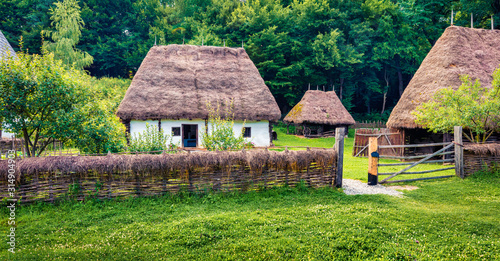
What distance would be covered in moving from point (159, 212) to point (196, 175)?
1353 mm

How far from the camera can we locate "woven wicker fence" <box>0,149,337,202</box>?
6332 mm

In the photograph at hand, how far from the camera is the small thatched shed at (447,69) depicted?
1373cm

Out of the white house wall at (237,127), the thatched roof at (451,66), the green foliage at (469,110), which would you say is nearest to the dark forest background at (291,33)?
the white house wall at (237,127)

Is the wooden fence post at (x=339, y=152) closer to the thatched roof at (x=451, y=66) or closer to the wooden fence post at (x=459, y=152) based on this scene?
the wooden fence post at (x=459, y=152)

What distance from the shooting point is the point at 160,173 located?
6.88 m

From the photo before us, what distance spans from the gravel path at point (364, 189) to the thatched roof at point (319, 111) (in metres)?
15.7

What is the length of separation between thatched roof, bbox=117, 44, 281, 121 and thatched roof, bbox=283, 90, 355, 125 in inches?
287

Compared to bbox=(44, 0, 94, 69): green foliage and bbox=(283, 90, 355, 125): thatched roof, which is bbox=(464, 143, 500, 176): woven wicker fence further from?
bbox=(44, 0, 94, 69): green foliage

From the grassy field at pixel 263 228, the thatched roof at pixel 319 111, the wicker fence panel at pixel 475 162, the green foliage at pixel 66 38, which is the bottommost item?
the grassy field at pixel 263 228

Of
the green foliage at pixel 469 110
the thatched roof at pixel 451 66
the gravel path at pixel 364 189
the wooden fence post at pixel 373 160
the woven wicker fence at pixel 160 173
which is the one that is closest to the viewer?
the woven wicker fence at pixel 160 173

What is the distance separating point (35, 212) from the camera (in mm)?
5949

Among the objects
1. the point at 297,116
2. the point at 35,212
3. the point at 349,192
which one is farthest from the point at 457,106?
the point at 297,116

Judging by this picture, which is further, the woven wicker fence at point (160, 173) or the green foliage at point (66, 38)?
the green foliage at point (66, 38)

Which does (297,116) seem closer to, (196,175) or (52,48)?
(196,175)
